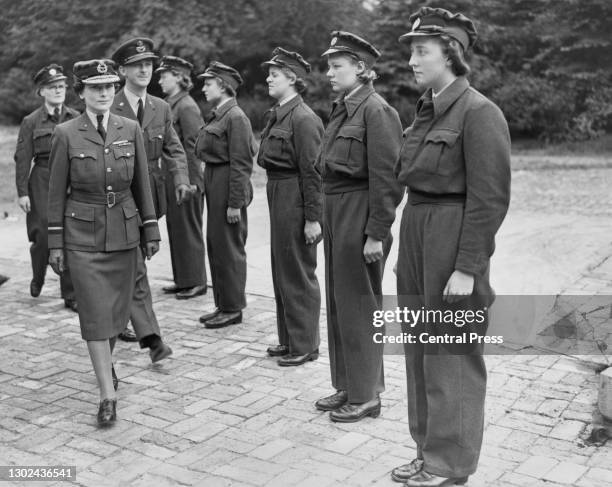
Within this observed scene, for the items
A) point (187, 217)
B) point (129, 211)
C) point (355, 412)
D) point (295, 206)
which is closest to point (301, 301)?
point (295, 206)

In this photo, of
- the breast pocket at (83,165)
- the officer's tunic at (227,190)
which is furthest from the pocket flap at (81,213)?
the officer's tunic at (227,190)

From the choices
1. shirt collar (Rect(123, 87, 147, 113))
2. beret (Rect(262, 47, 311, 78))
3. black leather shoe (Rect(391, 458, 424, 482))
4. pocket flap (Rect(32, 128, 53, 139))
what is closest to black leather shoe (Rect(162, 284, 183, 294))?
pocket flap (Rect(32, 128, 53, 139))

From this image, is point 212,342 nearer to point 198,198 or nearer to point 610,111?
point 198,198

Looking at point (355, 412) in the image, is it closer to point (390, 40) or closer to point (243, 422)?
point (243, 422)

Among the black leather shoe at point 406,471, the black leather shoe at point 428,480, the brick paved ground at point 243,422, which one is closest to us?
the black leather shoe at point 428,480

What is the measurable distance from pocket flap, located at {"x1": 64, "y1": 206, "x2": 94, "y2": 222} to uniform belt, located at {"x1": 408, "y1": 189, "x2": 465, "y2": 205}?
2.06 metres

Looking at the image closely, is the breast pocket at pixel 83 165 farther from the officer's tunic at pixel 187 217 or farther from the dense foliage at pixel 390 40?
the dense foliage at pixel 390 40

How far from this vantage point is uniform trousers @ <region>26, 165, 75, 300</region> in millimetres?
8070

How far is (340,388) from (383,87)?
1824 centimetres

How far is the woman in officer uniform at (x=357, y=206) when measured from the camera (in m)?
4.90

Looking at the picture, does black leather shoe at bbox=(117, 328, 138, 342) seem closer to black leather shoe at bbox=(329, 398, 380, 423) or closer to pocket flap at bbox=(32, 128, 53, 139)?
pocket flap at bbox=(32, 128, 53, 139)

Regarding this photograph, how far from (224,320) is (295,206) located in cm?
149

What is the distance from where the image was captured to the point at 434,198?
403 centimetres
